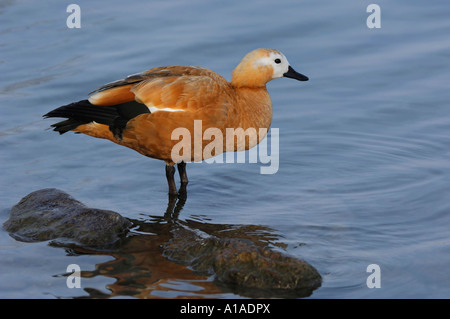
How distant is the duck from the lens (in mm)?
7387

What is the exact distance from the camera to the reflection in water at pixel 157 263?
5.87 metres

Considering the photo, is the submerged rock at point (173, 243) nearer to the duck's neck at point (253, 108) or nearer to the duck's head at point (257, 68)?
the duck's neck at point (253, 108)

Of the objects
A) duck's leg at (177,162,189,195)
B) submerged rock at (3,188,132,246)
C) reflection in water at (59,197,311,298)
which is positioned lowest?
reflection in water at (59,197,311,298)

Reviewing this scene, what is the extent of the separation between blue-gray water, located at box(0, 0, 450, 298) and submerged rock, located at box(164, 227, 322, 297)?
0.12 metres

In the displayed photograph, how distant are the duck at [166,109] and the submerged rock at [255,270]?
5.07 feet

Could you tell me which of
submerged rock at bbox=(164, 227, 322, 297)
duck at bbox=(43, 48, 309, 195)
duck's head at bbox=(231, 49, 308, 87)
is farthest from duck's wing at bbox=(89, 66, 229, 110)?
submerged rock at bbox=(164, 227, 322, 297)

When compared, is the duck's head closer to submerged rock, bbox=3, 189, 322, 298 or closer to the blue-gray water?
the blue-gray water

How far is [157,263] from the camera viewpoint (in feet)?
20.9

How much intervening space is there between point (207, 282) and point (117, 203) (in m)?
2.15

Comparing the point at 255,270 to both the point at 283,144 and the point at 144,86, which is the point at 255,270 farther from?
the point at 283,144

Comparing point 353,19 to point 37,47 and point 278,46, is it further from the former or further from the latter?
point 37,47

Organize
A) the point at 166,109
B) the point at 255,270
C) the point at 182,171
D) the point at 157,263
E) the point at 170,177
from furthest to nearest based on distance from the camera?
1. the point at 182,171
2. the point at 170,177
3. the point at 166,109
4. the point at 157,263
5. the point at 255,270

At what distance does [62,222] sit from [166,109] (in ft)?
4.82

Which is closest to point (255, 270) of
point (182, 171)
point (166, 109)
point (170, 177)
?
point (166, 109)
